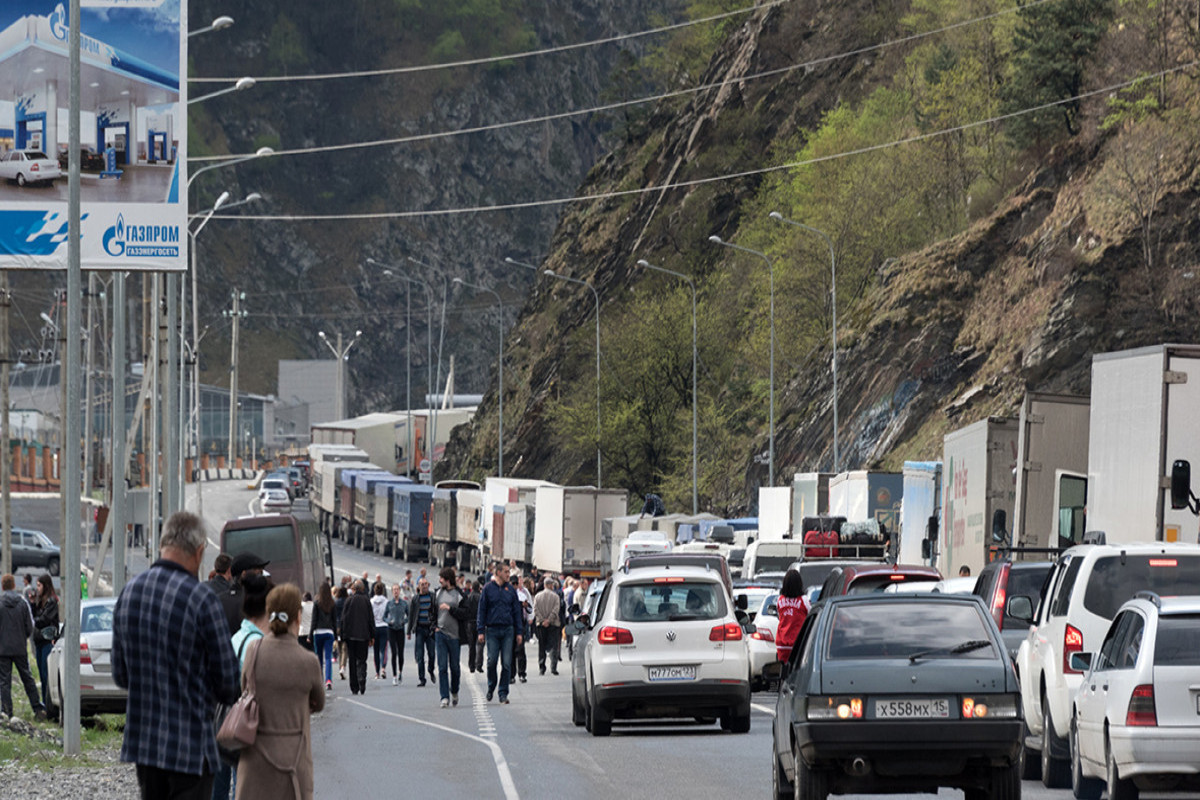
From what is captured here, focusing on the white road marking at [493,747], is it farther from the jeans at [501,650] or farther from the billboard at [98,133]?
the billboard at [98,133]

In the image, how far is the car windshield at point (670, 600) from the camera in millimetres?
19078

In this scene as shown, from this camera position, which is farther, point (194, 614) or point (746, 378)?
point (746, 378)

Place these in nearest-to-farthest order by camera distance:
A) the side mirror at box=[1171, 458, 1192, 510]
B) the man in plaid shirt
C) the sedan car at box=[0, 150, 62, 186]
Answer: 1. the man in plaid shirt
2. the side mirror at box=[1171, 458, 1192, 510]
3. the sedan car at box=[0, 150, 62, 186]

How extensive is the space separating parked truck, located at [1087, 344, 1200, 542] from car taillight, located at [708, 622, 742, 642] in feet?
11.6

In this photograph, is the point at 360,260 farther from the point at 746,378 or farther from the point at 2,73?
the point at 2,73

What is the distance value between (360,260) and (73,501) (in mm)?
179607

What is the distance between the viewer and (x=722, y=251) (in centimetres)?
9550

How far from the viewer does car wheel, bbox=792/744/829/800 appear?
38.1ft

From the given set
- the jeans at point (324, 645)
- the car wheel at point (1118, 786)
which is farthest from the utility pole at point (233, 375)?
the car wheel at point (1118, 786)

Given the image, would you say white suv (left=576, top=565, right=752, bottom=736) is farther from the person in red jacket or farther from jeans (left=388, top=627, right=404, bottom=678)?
jeans (left=388, top=627, right=404, bottom=678)

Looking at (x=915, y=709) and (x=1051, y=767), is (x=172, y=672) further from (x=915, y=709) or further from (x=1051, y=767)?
(x=1051, y=767)

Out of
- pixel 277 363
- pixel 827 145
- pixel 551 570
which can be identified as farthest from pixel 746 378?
pixel 277 363

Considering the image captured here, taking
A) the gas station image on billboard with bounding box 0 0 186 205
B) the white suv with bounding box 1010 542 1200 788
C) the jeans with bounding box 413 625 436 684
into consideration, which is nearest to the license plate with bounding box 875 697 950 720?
the white suv with bounding box 1010 542 1200 788

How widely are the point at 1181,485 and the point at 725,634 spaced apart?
4488mm
